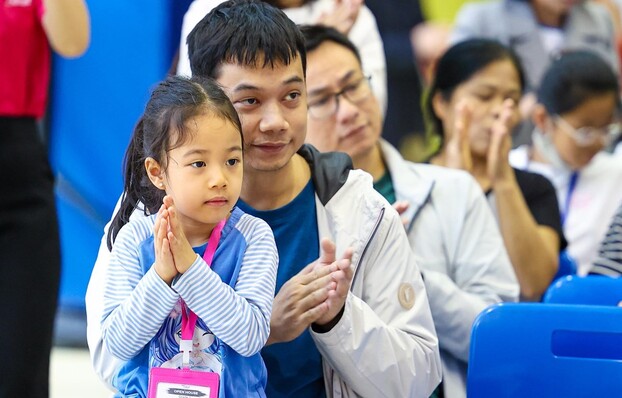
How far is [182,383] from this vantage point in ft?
5.69

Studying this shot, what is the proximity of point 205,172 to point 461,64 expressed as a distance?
6.40 feet

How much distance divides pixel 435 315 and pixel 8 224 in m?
0.94

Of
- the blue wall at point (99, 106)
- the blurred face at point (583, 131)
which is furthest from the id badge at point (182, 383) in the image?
the blue wall at point (99, 106)

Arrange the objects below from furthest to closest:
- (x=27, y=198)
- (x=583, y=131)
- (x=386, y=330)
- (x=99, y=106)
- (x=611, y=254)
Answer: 1. (x=99, y=106)
2. (x=583, y=131)
3. (x=611, y=254)
4. (x=27, y=198)
5. (x=386, y=330)

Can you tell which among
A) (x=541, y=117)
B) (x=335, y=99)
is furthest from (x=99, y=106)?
(x=335, y=99)

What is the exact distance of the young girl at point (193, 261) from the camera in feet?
5.58

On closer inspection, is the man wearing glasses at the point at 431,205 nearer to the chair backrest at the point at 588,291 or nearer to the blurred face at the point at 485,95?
the chair backrest at the point at 588,291

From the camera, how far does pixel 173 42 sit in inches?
201

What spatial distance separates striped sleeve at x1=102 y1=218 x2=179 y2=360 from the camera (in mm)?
1710

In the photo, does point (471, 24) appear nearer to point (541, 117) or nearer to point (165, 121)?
point (541, 117)

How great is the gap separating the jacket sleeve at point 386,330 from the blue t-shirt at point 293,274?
8cm

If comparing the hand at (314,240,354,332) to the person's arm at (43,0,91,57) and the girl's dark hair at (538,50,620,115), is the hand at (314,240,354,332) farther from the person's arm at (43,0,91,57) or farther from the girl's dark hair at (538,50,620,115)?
the girl's dark hair at (538,50,620,115)

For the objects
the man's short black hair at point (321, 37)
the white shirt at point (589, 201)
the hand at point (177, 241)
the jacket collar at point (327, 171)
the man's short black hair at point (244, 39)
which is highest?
the man's short black hair at point (244, 39)

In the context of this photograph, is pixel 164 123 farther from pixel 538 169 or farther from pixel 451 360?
pixel 538 169
